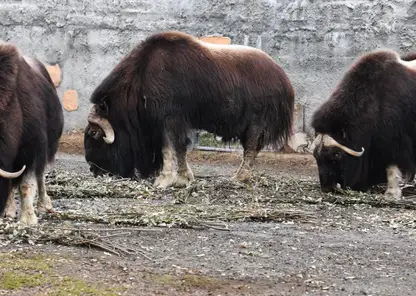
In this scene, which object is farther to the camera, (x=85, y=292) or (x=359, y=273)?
(x=359, y=273)

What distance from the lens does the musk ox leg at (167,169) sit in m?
5.89

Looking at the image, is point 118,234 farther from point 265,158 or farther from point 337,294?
point 265,158

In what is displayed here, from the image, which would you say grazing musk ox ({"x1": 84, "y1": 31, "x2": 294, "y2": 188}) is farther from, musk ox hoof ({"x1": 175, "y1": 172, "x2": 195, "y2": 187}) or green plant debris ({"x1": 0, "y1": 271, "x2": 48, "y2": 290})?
green plant debris ({"x1": 0, "y1": 271, "x2": 48, "y2": 290})

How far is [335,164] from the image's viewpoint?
5699 millimetres

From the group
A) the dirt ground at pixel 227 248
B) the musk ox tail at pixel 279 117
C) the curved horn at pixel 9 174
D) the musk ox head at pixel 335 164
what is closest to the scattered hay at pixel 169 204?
the dirt ground at pixel 227 248

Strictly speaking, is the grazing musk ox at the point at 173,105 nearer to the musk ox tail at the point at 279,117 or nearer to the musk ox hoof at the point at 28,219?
the musk ox tail at the point at 279,117

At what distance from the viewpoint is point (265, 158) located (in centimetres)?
828

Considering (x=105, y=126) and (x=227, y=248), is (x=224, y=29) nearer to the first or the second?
(x=105, y=126)

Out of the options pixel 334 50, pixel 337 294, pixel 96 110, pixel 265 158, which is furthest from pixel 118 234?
pixel 334 50

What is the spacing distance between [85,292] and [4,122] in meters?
1.21

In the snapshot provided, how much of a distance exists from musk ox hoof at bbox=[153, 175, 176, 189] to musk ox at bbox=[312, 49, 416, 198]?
106 cm

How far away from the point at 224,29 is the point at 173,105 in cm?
314

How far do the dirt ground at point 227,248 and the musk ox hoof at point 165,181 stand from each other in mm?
174

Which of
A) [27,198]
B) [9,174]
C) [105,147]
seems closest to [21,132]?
[9,174]
